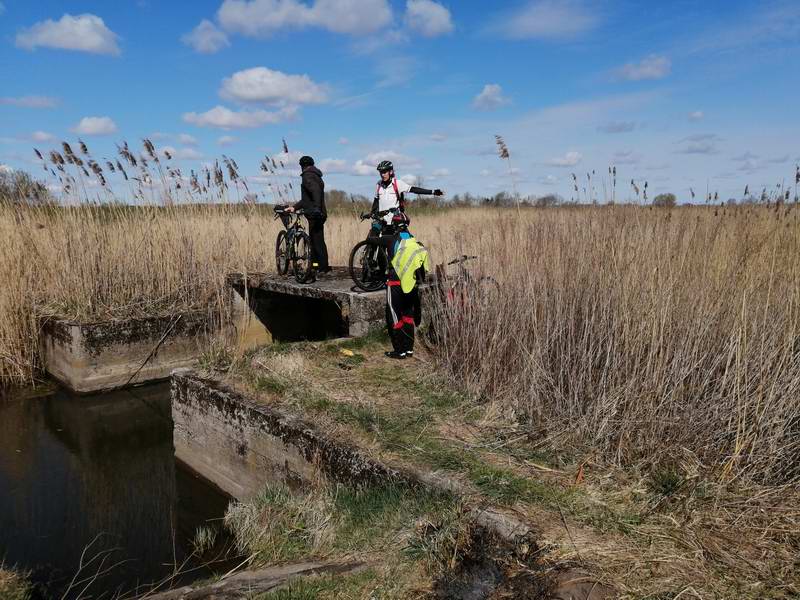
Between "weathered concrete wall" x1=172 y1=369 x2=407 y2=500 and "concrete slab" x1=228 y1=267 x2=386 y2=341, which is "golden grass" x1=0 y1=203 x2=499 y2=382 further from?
"weathered concrete wall" x1=172 y1=369 x2=407 y2=500

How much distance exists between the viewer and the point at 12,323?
8.31m

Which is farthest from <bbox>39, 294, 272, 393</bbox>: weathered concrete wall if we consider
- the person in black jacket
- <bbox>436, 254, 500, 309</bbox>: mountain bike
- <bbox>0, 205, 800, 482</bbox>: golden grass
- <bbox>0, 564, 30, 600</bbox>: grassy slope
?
<bbox>0, 564, 30, 600</bbox>: grassy slope

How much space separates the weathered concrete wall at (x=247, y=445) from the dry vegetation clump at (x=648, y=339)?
1.27 meters

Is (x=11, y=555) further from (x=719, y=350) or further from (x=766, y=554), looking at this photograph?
(x=719, y=350)

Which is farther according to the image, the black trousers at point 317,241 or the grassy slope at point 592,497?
the black trousers at point 317,241

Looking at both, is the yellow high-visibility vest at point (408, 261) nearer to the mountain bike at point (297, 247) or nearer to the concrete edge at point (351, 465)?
the concrete edge at point (351, 465)

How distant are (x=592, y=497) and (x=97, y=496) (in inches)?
178

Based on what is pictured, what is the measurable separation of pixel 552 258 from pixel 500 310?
0.59 meters

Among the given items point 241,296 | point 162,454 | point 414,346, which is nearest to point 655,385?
point 414,346

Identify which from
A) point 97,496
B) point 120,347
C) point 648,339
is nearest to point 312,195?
point 120,347

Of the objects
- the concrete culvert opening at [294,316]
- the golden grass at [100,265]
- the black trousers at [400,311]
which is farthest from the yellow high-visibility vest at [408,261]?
the concrete culvert opening at [294,316]

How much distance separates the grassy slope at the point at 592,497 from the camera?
8.63 feet

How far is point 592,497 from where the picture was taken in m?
3.25

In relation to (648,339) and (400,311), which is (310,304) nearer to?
(400,311)
